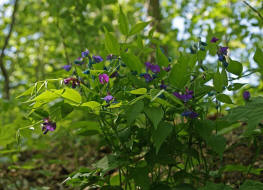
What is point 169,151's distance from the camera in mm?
1327

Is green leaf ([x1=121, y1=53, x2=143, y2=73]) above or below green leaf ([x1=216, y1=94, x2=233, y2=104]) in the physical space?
above

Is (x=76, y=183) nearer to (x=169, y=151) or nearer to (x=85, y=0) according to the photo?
(x=169, y=151)

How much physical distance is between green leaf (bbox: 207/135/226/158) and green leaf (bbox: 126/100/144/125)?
372 millimetres

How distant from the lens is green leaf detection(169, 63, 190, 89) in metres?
1.17

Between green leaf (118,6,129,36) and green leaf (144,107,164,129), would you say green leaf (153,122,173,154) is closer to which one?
green leaf (144,107,164,129)

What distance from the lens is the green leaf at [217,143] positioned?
1182 millimetres

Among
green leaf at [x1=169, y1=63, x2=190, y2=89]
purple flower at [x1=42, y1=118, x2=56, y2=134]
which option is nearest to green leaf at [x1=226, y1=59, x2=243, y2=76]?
Result: green leaf at [x1=169, y1=63, x2=190, y2=89]

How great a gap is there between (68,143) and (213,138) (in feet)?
8.57

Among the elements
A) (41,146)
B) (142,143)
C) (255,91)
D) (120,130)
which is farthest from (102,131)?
(255,91)

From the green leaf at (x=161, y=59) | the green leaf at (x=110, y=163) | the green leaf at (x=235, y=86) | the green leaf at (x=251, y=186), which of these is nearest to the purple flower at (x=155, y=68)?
the green leaf at (x=161, y=59)

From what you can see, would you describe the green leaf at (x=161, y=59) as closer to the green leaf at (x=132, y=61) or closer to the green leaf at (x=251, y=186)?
the green leaf at (x=132, y=61)

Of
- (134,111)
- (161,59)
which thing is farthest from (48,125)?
(161,59)

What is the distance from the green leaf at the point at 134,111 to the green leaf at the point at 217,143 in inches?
14.6

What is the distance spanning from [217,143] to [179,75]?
0.34m
